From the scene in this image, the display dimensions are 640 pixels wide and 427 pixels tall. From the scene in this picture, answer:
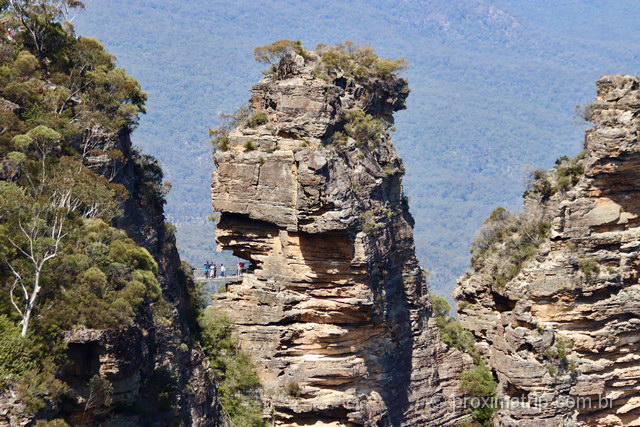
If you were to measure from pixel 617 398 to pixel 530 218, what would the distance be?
37.4 ft

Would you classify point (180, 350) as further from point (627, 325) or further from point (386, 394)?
point (627, 325)

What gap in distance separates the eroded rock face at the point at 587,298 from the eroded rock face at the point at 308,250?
802 cm

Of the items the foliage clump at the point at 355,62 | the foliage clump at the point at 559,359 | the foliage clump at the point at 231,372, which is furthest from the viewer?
the foliage clump at the point at 559,359

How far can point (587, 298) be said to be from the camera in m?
65.9

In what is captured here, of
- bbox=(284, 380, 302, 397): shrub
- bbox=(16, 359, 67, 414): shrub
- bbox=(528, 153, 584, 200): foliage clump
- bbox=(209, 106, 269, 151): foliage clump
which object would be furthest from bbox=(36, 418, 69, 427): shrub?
bbox=(528, 153, 584, 200): foliage clump

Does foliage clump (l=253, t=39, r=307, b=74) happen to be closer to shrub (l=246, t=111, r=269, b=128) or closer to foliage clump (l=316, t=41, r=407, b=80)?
foliage clump (l=316, t=41, r=407, b=80)

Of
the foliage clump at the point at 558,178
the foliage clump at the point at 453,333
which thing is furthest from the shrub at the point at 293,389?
the foliage clump at the point at 558,178

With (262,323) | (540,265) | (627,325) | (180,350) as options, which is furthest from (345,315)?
(627,325)

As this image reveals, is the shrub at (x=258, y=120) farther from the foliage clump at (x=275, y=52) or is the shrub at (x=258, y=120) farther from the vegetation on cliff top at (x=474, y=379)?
the vegetation on cliff top at (x=474, y=379)

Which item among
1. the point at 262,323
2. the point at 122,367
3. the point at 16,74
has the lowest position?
the point at 122,367

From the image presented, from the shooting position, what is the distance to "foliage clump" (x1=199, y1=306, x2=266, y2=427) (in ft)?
196

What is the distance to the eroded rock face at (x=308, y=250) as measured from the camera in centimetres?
5828

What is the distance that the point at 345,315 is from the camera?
59688mm

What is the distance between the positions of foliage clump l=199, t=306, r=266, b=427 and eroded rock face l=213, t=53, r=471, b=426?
67 centimetres
